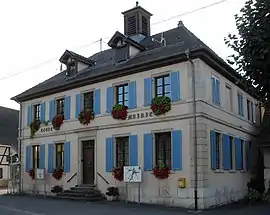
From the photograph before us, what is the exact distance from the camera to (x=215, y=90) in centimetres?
1897

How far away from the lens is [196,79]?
1736 centimetres

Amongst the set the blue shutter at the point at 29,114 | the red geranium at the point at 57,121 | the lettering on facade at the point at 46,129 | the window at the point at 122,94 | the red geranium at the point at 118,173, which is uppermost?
the window at the point at 122,94

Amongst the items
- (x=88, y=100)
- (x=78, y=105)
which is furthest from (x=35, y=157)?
(x=88, y=100)

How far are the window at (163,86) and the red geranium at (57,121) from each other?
6.70 m

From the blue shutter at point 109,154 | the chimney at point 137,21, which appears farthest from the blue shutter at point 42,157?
the chimney at point 137,21

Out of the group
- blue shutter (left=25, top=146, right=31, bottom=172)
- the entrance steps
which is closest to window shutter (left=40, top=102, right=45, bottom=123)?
blue shutter (left=25, top=146, right=31, bottom=172)

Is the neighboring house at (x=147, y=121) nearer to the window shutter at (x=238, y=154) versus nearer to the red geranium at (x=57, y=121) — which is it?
the window shutter at (x=238, y=154)

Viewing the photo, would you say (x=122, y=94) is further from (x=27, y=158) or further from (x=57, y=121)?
(x=27, y=158)

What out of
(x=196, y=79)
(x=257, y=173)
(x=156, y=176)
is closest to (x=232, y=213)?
(x=156, y=176)

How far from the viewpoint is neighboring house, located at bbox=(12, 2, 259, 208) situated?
17297 mm

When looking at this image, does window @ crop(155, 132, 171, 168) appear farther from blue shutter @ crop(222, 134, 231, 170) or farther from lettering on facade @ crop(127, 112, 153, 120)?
blue shutter @ crop(222, 134, 231, 170)

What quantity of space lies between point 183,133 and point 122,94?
4.31 m

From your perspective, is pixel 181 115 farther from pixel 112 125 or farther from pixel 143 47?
pixel 143 47

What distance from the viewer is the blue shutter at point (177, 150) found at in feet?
56.3
